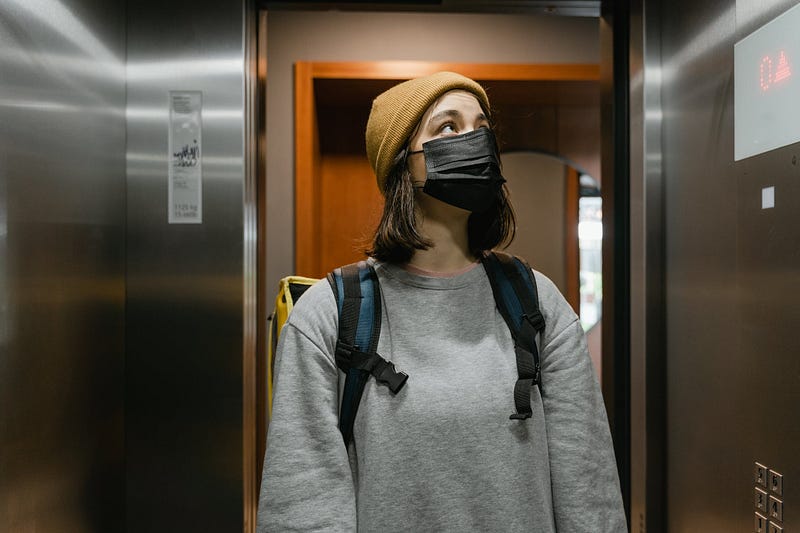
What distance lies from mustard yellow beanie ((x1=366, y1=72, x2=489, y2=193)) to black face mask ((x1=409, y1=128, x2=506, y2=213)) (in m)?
0.05

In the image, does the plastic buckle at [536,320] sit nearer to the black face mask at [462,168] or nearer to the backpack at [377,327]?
the backpack at [377,327]

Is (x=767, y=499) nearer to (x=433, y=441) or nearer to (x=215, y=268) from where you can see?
(x=433, y=441)

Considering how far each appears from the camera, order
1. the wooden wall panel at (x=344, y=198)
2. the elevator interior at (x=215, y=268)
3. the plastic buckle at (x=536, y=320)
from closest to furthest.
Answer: the plastic buckle at (x=536, y=320), the elevator interior at (x=215, y=268), the wooden wall panel at (x=344, y=198)

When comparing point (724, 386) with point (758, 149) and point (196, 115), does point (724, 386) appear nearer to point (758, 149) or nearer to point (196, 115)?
point (758, 149)

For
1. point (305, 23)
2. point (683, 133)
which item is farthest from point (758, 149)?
point (305, 23)

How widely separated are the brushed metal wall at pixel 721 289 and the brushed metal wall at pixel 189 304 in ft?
3.91

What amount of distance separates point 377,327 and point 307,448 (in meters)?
0.23

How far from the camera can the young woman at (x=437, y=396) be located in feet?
3.43

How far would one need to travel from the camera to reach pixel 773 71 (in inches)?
49.2

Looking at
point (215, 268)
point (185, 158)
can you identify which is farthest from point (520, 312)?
point (185, 158)

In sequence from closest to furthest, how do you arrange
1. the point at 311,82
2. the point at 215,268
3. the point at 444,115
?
the point at 444,115, the point at 215,268, the point at 311,82

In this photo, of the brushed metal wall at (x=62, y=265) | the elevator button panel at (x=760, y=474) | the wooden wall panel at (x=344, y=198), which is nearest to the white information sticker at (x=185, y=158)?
the brushed metal wall at (x=62, y=265)

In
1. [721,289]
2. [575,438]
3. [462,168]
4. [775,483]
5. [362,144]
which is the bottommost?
[775,483]

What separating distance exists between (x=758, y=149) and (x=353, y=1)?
1.21 metres
